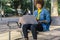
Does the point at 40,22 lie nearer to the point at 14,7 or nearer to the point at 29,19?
the point at 29,19

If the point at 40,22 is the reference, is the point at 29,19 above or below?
above

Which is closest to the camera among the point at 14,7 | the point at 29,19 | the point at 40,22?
the point at 29,19

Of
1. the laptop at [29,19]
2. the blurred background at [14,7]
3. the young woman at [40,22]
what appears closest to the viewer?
the laptop at [29,19]

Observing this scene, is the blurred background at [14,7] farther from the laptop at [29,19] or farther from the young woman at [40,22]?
the laptop at [29,19]

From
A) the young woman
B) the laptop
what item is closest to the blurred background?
the young woman

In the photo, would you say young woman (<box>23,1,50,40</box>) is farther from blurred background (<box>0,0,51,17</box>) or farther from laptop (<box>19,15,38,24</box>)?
blurred background (<box>0,0,51,17</box>)

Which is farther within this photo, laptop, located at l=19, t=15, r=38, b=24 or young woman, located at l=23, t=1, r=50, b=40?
young woman, located at l=23, t=1, r=50, b=40

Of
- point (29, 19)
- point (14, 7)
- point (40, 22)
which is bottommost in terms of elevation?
point (14, 7)

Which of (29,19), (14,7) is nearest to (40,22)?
(29,19)

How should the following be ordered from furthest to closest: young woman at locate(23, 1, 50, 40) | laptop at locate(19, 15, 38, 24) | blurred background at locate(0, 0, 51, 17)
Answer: blurred background at locate(0, 0, 51, 17)
young woman at locate(23, 1, 50, 40)
laptop at locate(19, 15, 38, 24)

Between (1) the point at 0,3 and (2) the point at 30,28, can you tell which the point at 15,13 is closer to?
(1) the point at 0,3

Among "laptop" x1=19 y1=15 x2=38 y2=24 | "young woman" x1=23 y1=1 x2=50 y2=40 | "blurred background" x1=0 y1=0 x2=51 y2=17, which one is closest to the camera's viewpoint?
"laptop" x1=19 y1=15 x2=38 y2=24

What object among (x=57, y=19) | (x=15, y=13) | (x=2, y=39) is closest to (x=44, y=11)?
(x=2, y=39)

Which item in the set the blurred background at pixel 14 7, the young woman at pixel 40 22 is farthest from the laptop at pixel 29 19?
the blurred background at pixel 14 7
